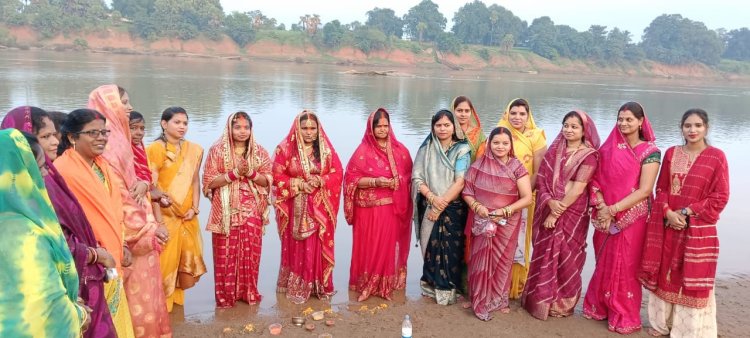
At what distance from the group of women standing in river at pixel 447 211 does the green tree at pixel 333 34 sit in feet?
154

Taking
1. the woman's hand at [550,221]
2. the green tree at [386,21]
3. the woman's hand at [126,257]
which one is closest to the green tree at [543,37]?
the green tree at [386,21]

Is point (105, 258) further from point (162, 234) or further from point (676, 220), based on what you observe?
point (676, 220)

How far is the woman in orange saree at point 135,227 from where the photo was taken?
2.89 meters

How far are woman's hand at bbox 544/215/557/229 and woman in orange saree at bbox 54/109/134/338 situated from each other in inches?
101

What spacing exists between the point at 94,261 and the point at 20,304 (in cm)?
76

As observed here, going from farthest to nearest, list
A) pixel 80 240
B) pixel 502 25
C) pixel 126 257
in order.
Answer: pixel 502 25 → pixel 126 257 → pixel 80 240

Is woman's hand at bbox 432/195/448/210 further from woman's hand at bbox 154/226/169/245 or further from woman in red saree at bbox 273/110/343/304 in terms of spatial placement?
woman's hand at bbox 154/226/169/245

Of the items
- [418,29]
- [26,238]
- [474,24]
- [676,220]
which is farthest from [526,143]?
[474,24]

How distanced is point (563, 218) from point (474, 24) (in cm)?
6426

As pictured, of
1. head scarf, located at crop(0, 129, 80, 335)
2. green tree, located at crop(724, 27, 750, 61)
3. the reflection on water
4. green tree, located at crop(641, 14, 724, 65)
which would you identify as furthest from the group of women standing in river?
green tree, located at crop(724, 27, 750, 61)

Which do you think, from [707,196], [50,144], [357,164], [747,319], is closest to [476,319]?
[357,164]

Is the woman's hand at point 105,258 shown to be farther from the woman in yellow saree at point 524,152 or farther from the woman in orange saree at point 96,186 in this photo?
the woman in yellow saree at point 524,152

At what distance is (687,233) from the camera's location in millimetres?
3342

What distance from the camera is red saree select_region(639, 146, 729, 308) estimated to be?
10.6 ft
